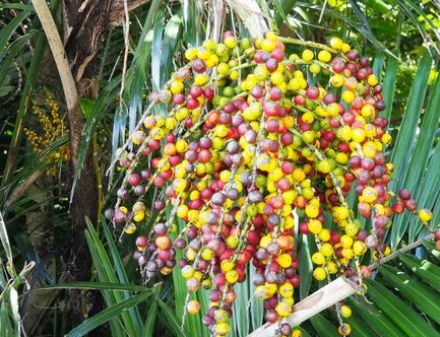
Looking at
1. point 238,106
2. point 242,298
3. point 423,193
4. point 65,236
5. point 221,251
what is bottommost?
point 65,236

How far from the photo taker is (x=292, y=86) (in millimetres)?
585

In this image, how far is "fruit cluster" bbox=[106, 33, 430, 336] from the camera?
22.2 inches

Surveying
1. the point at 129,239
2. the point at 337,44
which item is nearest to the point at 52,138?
the point at 129,239

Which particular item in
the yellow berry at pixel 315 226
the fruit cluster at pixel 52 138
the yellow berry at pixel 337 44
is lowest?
the fruit cluster at pixel 52 138

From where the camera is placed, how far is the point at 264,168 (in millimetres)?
551

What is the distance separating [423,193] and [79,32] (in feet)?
2.04

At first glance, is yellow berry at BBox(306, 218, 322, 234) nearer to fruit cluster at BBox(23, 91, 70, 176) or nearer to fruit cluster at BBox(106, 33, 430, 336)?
fruit cluster at BBox(106, 33, 430, 336)

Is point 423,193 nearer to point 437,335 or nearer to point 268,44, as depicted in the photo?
point 437,335

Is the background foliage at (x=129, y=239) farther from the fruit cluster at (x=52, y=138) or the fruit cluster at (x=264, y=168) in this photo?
the fruit cluster at (x=264, y=168)

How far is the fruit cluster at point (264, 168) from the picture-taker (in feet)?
1.85

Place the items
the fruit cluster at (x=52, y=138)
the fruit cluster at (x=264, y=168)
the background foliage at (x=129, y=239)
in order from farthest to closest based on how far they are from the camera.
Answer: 1. the fruit cluster at (x=52, y=138)
2. the background foliage at (x=129, y=239)
3. the fruit cluster at (x=264, y=168)

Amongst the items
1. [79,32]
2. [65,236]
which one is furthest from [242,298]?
[65,236]

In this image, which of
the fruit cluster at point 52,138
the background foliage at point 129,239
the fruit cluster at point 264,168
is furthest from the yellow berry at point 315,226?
the fruit cluster at point 52,138

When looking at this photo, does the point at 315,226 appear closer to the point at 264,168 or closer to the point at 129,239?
the point at 264,168
